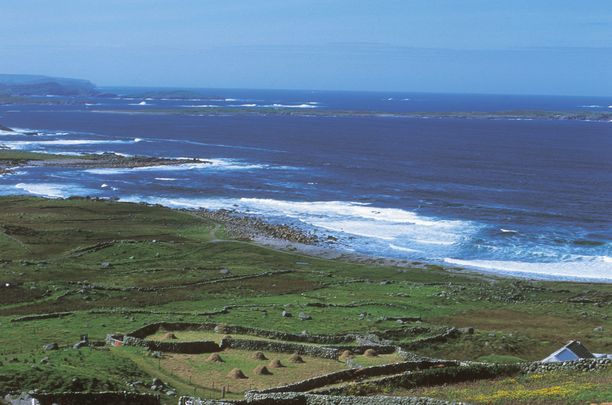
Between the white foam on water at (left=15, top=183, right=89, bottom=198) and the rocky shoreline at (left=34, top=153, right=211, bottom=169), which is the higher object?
the rocky shoreline at (left=34, top=153, right=211, bottom=169)

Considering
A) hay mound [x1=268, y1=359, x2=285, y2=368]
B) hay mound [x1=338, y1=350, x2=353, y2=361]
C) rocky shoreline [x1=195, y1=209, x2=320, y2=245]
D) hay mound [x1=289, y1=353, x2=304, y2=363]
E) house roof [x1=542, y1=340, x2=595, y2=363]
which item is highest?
house roof [x1=542, y1=340, x2=595, y2=363]

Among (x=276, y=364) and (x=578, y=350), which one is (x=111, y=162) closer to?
(x=276, y=364)

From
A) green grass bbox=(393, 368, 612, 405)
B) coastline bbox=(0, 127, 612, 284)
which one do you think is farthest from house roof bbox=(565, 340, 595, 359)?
coastline bbox=(0, 127, 612, 284)

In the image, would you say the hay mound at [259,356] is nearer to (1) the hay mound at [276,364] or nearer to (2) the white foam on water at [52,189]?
(1) the hay mound at [276,364]

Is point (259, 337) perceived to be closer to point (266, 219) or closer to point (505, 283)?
point (505, 283)

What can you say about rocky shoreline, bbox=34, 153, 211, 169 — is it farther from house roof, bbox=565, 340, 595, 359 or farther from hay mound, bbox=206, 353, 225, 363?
house roof, bbox=565, 340, 595, 359

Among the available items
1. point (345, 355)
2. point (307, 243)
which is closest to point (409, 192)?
→ point (307, 243)

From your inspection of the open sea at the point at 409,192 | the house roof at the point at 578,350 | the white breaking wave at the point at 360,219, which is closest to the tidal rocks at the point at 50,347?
the house roof at the point at 578,350
